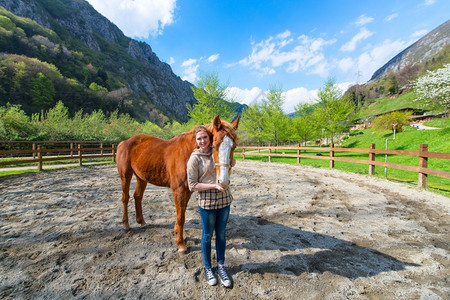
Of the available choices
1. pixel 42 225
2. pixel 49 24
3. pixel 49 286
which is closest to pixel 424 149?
pixel 49 286

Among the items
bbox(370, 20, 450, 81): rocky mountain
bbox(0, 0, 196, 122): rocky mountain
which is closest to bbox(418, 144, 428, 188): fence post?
bbox(0, 0, 196, 122): rocky mountain

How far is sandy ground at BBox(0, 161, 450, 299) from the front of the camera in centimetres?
176

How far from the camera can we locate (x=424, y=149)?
5.21 meters

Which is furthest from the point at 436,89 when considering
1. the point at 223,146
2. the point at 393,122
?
the point at 223,146

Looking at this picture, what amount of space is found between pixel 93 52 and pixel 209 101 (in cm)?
10641

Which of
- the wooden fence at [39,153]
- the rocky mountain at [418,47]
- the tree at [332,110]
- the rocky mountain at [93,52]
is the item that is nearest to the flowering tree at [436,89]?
the tree at [332,110]

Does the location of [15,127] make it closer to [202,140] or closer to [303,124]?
[202,140]

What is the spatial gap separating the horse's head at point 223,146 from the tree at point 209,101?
49.2 feet

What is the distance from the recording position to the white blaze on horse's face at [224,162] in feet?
5.19

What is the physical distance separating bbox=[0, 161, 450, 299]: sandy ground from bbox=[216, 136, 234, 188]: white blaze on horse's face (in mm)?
1067

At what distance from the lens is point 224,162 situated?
5.30ft

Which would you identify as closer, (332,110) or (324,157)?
(324,157)

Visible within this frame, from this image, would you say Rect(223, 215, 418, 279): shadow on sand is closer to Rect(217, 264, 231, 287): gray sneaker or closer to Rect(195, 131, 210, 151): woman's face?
Rect(217, 264, 231, 287): gray sneaker

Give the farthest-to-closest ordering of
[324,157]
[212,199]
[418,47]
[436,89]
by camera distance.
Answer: [418,47], [436,89], [324,157], [212,199]
